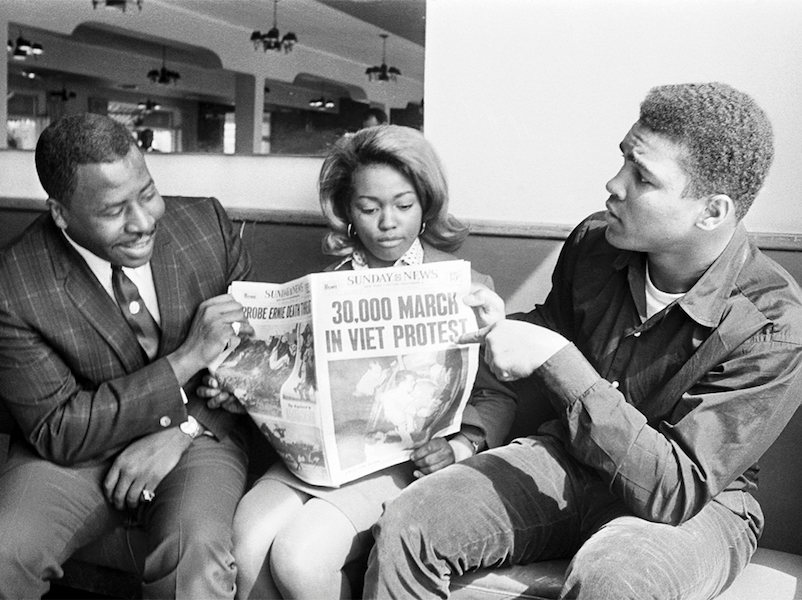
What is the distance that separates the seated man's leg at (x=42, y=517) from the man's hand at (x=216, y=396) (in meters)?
0.29

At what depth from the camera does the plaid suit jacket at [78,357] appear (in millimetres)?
1953

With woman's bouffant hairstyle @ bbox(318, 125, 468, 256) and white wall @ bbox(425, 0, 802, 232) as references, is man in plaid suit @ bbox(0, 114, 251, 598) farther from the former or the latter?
white wall @ bbox(425, 0, 802, 232)

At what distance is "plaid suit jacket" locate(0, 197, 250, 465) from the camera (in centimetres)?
195

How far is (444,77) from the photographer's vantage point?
7.94ft

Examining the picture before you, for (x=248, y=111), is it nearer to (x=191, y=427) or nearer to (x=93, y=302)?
(x=93, y=302)

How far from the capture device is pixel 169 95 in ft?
8.87

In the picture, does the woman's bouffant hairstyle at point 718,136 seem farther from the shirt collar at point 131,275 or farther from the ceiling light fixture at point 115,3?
the ceiling light fixture at point 115,3

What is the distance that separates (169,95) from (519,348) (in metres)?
1.60

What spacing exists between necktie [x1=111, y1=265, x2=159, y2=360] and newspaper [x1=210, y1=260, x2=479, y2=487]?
0.40 metres

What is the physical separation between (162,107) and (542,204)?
1.26m

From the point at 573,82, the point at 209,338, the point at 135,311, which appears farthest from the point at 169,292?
the point at 573,82

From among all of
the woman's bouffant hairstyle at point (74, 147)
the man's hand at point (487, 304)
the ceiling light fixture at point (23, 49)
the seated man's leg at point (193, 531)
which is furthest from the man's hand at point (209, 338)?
the ceiling light fixture at point (23, 49)

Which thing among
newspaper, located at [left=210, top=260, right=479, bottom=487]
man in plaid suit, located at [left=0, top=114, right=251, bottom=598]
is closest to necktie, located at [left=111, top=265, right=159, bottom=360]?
man in plaid suit, located at [left=0, top=114, right=251, bottom=598]

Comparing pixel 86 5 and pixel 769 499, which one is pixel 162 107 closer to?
pixel 86 5
